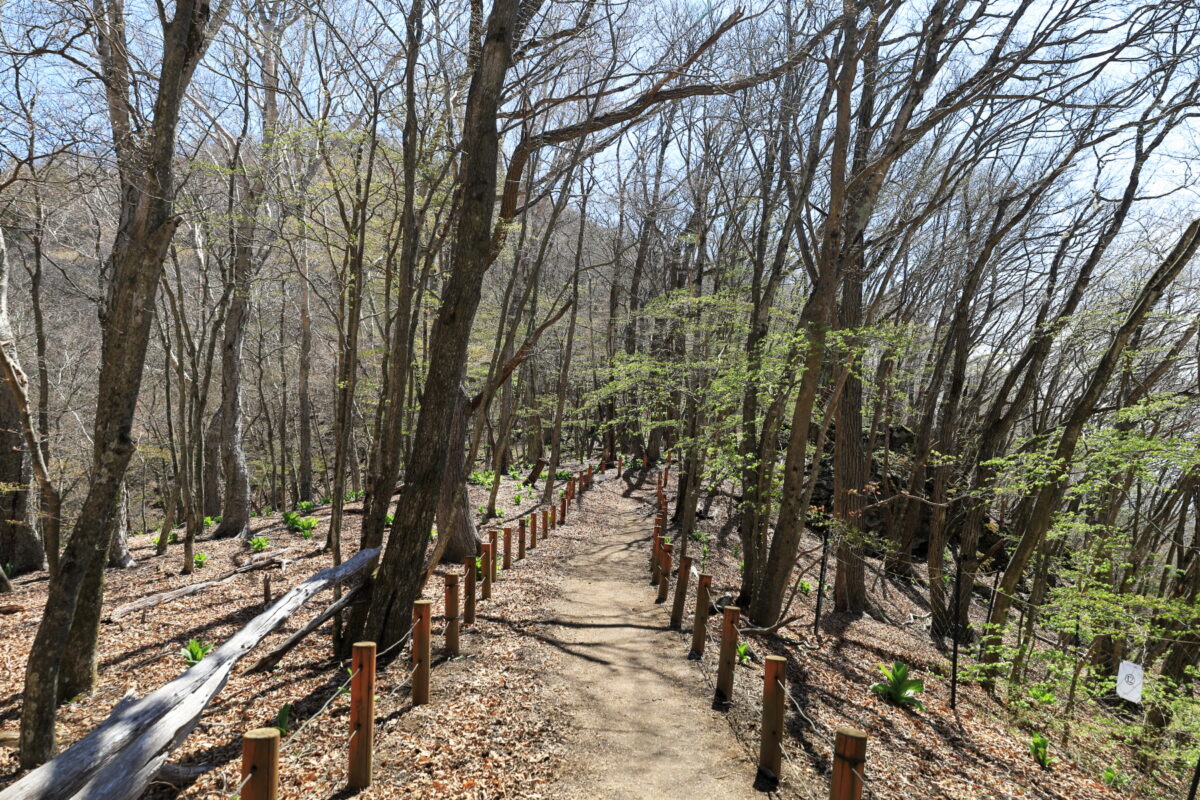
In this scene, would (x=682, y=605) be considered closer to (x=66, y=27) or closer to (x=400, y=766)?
(x=400, y=766)

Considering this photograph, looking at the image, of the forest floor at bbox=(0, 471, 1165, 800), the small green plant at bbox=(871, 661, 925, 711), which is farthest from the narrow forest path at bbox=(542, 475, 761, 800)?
the small green plant at bbox=(871, 661, 925, 711)

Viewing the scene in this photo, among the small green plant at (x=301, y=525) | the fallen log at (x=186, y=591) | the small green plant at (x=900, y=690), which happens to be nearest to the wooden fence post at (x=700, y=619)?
the small green plant at (x=900, y=690)

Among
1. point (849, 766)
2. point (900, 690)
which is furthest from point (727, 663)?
point (900, 690)

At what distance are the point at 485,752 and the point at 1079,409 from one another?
866 cm

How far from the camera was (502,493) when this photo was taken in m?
18.4

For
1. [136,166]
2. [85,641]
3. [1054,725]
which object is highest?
[136,166]

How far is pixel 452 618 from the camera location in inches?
251

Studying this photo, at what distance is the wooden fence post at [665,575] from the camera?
8.89 m

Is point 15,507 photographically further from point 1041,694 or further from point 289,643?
point 1041,694

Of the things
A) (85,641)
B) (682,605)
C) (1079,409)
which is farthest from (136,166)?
(1079,409)

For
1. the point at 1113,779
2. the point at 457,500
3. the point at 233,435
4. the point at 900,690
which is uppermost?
the point at 233,435

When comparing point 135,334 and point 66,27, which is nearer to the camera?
point 135,334

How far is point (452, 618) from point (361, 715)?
2499mm

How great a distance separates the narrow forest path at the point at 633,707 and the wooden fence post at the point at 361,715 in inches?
50.9
